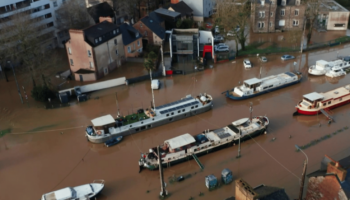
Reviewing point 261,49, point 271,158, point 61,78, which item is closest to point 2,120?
point 61,78

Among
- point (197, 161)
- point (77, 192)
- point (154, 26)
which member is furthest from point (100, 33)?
point (77, 192)

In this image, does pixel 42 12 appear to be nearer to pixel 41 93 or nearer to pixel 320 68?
pixel 41 93

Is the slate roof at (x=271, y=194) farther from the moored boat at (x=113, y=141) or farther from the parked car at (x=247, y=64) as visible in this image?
the parked car at (x=247, y=64)

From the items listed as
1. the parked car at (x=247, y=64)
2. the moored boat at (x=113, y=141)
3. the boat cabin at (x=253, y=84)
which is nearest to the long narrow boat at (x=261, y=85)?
the boat cabin at (x=253, y=84)

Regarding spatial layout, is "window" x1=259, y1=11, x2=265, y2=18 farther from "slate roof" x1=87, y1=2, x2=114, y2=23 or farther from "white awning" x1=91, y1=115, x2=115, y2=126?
"white awning" x1=91, y1=115, x2=115, y2=126

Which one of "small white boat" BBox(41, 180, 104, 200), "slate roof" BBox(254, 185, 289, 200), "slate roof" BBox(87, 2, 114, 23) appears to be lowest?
"small white boat" BBox(41, 180, 104, 200)

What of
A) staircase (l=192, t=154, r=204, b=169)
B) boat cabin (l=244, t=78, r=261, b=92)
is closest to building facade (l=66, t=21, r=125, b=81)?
boat cabin (l=244, t=78, r=261, b=92)
